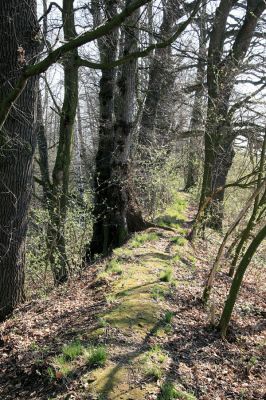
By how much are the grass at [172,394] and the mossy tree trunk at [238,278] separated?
1696 mm

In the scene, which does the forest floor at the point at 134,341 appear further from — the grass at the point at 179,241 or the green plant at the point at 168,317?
the grass at the point at 179,241

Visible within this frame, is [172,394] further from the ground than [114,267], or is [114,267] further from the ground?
[114,267]

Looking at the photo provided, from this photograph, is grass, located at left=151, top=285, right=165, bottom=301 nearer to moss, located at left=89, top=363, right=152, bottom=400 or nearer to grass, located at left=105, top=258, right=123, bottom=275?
grass, located at left=105, top=258, right=123, bottom=275

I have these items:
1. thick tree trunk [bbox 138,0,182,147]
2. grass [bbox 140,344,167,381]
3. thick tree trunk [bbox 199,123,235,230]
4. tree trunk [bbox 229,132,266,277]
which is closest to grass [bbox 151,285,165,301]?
grass [bbox 140,344,167,381]

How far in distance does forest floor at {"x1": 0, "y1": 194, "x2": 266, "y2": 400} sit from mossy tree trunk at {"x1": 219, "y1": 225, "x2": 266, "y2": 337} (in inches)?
6.6

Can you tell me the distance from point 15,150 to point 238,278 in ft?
12.0

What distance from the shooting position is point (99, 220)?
9.93 meters

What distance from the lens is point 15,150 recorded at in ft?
19.7

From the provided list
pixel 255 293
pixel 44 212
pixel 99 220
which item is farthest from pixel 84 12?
pixel 255 293

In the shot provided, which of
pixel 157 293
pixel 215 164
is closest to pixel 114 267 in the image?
pixel 157 293

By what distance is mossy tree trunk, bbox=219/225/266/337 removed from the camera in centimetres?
514

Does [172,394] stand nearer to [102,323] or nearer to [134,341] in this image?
[134,341]

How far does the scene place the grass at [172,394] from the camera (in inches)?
157

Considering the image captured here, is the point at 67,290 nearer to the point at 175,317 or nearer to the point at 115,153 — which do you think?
the point at 175,317
